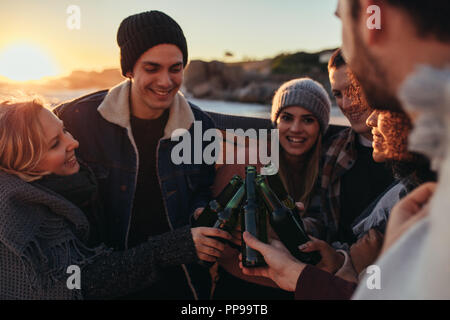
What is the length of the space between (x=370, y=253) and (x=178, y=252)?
0.79 metres

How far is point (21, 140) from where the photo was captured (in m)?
1.36

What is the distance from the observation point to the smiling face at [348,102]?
224 cm

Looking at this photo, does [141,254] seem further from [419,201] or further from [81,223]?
[419,201]

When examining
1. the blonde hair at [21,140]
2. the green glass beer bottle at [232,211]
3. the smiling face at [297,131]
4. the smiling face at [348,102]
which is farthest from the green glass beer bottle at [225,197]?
the smiling face at [348,102]

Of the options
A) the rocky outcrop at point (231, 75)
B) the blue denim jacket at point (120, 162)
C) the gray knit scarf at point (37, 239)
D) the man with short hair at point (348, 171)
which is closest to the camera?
the gray knit scarf at point (37, 239)

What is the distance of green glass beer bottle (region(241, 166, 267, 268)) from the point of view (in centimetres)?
128

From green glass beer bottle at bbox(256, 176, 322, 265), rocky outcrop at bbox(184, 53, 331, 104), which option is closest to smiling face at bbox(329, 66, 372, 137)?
green glass beer bottle at bbox(256, 176, 322, 265)

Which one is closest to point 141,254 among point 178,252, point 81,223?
point 178,252

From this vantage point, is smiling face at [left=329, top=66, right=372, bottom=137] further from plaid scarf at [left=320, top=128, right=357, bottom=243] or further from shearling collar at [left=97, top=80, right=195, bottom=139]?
shearling collar at [left=97, top=80, right=195, bottom=139]

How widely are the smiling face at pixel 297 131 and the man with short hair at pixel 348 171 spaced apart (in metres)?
0.18

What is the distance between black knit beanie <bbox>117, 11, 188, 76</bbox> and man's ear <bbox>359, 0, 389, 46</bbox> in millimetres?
1576

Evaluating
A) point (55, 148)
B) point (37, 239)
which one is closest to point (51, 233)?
point (37, 239)

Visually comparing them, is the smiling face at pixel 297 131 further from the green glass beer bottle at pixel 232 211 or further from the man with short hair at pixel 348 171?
the green glass beer bottle at pixel 232 211
